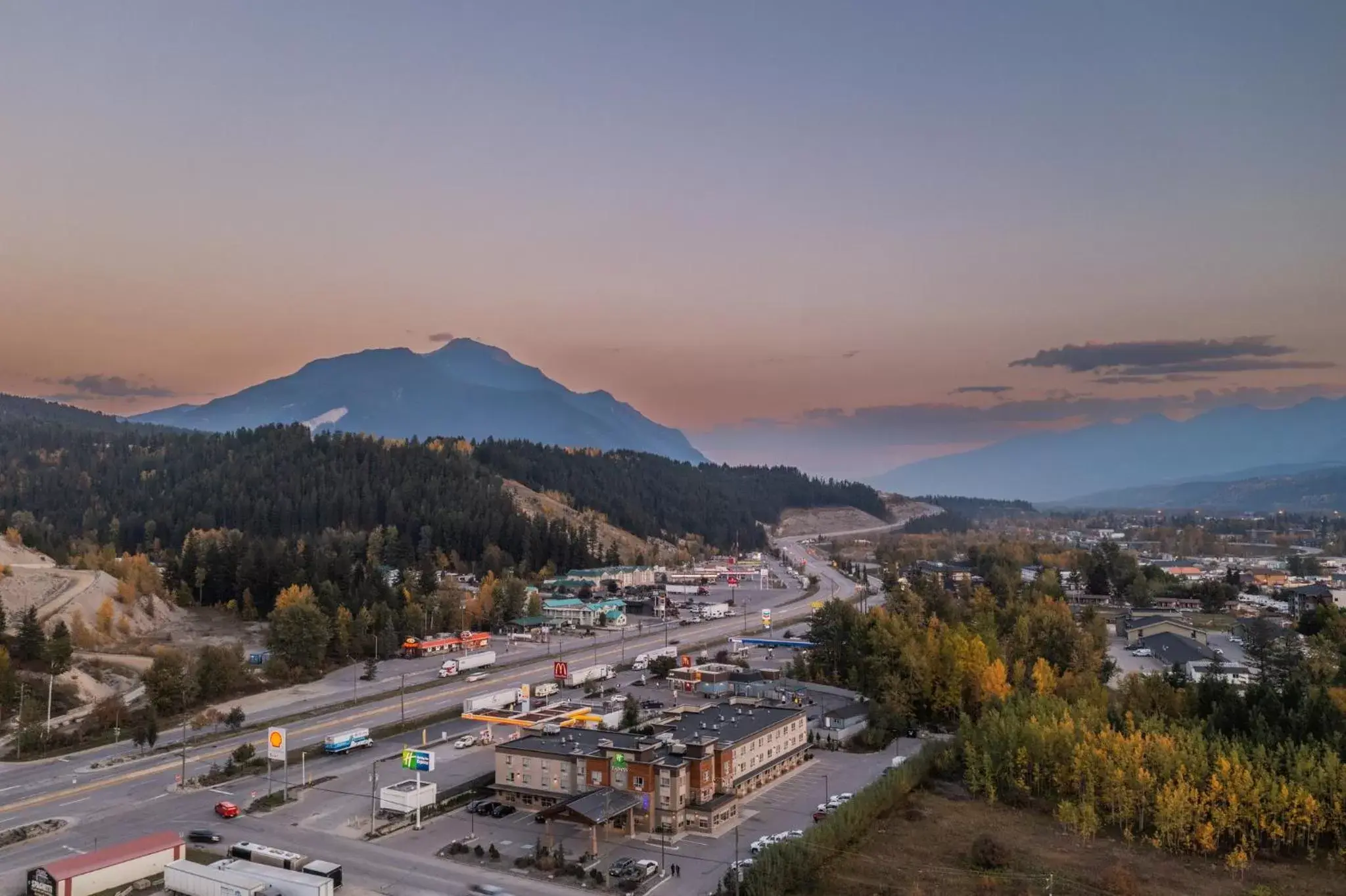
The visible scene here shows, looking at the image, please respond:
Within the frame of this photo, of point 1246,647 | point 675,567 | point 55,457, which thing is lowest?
point 675,567

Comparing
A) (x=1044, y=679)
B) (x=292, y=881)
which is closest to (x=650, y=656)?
(x=1044, y=679)

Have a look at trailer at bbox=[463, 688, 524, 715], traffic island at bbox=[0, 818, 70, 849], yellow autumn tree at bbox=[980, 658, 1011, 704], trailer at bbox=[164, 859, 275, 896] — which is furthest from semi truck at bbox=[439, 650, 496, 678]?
yellow autumn tree at bbox=[980, 658, 1011, 704]

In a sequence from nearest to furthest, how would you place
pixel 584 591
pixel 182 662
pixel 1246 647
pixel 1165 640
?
pixel 182 662, pixel 1246 647, pixel 1165 640, pixel 584 591

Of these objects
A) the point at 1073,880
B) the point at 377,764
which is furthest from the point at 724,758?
the point at 377,764

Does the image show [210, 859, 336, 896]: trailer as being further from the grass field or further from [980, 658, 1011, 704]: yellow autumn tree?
[980, 658, 1011, 704]: yellow autumn tree

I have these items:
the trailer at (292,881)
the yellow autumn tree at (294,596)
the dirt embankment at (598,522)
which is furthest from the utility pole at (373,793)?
the dirt embankment at (598,522)

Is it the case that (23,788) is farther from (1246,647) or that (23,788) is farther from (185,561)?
(1246,647)
